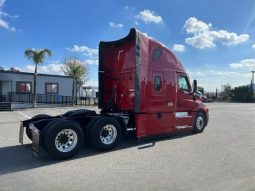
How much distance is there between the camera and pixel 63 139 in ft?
24.3

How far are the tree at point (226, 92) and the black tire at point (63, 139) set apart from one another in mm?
50383

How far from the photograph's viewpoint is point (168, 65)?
10188 mm

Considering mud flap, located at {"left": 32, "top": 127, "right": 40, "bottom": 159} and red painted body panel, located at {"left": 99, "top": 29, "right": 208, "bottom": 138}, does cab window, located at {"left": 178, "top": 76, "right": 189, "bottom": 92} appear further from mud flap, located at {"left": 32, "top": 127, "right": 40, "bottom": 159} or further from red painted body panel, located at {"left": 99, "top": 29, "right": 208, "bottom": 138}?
mud flap, located at {"left": 32, "top": 127, "right": 40, "bottom": 159}

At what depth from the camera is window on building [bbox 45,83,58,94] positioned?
30634 millimetres

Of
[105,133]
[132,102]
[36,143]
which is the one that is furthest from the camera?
[132,102]

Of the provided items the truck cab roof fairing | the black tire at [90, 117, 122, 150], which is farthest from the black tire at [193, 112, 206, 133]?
the black tire at [90, 117, 122, 150]

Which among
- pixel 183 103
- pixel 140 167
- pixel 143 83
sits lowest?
pixel 140 167

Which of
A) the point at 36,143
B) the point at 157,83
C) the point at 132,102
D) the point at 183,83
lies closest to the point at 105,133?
the point at 132,102

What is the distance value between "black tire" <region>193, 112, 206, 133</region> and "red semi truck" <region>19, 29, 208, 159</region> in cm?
4

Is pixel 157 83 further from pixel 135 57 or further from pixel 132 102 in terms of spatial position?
pixel 135 57

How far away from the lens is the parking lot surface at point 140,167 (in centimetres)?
539

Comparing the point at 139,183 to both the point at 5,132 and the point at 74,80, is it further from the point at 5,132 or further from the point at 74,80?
the point at 74,80

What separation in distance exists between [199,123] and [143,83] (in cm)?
367

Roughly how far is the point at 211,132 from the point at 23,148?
7087mm
